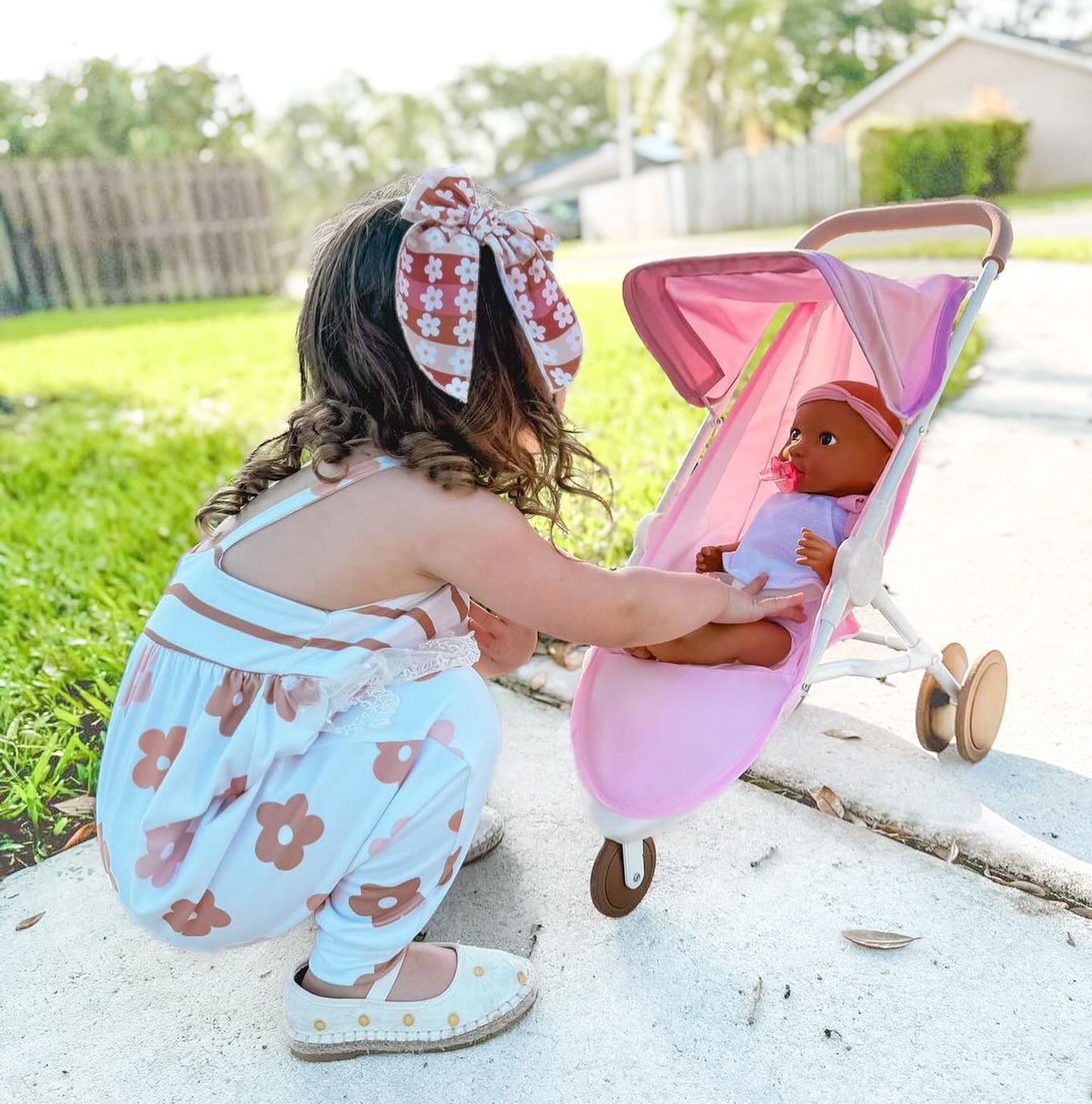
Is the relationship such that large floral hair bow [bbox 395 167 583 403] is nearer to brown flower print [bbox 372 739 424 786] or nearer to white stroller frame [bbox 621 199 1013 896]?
brown flower print [bbox 372 739 424 786]

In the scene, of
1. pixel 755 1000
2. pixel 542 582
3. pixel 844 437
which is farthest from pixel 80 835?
pixel 844 437

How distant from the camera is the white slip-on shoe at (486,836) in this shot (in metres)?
1.96

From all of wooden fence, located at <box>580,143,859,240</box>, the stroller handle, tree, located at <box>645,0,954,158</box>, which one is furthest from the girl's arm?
tree, located at <box>645,0,954,158</box>

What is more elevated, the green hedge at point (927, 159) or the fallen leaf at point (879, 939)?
the fallen leaf at point (879, 939)

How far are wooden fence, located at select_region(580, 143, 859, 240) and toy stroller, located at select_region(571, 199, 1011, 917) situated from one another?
68.8 ft

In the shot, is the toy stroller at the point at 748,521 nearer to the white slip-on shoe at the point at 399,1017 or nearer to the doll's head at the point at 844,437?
the doll's head at the point at 844,437

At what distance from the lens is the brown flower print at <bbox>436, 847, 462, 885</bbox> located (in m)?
1.55

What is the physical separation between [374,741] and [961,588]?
1.98 m

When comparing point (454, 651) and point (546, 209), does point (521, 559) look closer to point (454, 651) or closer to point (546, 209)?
point (454, 651)

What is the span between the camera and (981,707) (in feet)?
6.84

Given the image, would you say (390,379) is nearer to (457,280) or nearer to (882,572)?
(457,280)

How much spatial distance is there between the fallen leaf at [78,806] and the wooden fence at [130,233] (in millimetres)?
12260

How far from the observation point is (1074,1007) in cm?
153

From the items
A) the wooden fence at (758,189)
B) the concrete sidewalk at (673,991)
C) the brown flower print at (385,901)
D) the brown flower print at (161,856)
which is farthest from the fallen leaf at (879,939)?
the wooden fence at (758,189)
